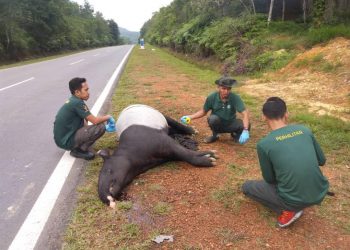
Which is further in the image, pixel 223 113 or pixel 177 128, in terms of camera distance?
pixel 177 128

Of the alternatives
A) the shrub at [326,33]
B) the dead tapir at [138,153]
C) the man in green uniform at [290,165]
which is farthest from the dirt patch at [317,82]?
the man in green uniform at [290,165]

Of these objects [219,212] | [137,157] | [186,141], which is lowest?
[219,212]

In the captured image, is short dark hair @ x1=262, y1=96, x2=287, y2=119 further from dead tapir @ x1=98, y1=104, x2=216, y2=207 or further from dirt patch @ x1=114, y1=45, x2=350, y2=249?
dead tapir @ x1=98, y1=104, x2=216, y2=207

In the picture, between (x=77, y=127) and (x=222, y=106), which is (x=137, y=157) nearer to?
(x=77, y=127)

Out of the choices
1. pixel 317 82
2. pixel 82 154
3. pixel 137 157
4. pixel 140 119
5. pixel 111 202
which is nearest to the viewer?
pixel 111 202

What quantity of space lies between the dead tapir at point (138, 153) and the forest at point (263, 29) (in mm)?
8386

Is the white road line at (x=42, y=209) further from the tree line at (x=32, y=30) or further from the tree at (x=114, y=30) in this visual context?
the tree at (x=114, y=30)

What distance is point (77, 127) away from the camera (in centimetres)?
572

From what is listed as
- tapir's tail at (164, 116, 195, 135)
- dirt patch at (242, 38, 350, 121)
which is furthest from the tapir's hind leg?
dirt patch at (242, 38, 350, 121)

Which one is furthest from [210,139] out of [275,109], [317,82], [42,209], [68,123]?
[317,82]

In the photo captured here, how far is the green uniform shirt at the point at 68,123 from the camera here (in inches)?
217

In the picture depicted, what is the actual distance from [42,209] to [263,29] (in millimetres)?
13828

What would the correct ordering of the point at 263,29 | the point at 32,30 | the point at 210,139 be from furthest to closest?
the point at 32,30 → the point at 263,29 → the point at 210,139

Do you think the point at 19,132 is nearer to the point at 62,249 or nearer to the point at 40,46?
the point at 62,249
